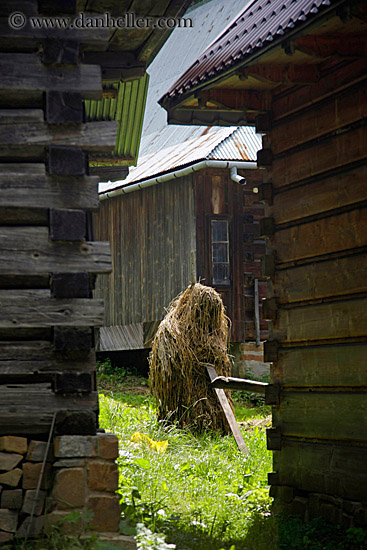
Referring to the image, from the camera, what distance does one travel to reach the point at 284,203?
7793mm

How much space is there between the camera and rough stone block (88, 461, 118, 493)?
220 inches

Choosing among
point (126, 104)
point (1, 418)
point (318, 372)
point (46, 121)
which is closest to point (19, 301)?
point (1, 418)

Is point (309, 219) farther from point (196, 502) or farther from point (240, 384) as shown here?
point (196, 502)

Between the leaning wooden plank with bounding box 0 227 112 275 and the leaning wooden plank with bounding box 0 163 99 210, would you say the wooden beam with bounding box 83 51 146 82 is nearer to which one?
the leaning wooden plank with bounding box 0 163 99 210

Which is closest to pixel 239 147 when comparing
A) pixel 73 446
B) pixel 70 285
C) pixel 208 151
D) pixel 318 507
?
pixel 208 151

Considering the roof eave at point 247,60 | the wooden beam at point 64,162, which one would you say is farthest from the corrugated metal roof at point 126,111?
the wooden beam at point 64,162

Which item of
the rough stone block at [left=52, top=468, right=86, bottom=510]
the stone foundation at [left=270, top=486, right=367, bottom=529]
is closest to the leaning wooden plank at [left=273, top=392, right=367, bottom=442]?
the stone foundation at [left=270, top=486, right=367, bottom=529]

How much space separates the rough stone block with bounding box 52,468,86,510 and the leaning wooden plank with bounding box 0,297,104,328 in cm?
106

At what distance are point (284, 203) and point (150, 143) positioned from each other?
12.7 m

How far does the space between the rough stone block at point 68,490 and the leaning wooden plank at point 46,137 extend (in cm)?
234

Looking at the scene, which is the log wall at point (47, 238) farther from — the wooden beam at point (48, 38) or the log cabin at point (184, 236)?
the log cabin at point (184, 236)

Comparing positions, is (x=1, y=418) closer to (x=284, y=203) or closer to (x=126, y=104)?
(x=284, y=203)

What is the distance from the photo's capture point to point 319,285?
7.25 metres

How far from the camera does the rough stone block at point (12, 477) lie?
5566 millimetres
